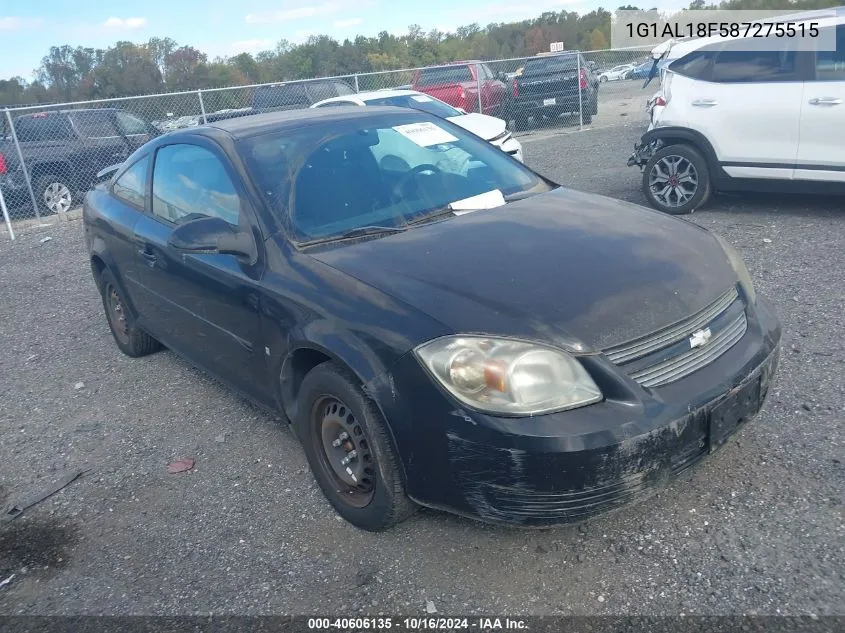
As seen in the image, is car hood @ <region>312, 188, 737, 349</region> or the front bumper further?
car hood @ <region>312, 188, 737, 349</region>

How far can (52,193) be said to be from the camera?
12.3m

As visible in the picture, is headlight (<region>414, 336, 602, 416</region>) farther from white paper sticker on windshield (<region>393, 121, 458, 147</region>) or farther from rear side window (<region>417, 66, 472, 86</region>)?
rear side window (<region>417, 66, 472, 86</region>)

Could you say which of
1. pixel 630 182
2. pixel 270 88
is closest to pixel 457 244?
pixel 630 182

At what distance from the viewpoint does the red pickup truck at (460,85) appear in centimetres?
1662

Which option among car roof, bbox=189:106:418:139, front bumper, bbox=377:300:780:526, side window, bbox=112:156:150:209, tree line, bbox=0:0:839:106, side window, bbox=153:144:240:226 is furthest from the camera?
tree line, bbox=0:0:839:106

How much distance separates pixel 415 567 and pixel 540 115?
1576 cm

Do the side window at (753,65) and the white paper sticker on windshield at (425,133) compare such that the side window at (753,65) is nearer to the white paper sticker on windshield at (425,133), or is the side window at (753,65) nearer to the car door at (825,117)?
the car door at (825,117)

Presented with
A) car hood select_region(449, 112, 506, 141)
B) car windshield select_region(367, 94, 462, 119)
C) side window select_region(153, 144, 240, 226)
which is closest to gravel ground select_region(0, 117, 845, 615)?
side window select_region(153, 144, 240, 226)

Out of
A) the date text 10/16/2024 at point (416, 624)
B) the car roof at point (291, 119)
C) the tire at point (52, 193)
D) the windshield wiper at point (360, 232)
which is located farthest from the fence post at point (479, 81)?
the date text 10/16/2024 at point (416, 624)

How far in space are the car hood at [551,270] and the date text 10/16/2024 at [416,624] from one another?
38.7 inches

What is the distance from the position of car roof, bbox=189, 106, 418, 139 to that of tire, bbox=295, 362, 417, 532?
150cm

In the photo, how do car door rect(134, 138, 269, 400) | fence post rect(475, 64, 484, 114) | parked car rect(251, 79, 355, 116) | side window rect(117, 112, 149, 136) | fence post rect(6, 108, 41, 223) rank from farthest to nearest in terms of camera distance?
fence post rect(475, 64, 484, 114) < parked car rect(251, 79, 355, 116) < side window rect(117, 112, 149, 136) < fence post rect(6, 108, 41, 223) < car door rect(134, 138, 269, 400)

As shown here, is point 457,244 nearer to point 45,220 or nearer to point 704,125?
point 704,125

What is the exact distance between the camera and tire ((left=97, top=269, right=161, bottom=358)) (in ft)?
17.3
